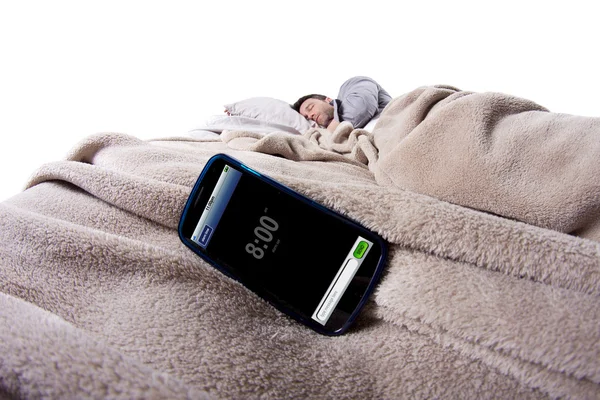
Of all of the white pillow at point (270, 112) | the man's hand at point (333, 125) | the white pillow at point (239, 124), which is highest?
the man's hand at point (333, 125)

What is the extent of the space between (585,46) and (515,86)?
227 millimetres

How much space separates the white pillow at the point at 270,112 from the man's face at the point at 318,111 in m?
0.05

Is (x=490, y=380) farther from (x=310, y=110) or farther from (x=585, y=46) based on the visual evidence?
(x=310, y=110)

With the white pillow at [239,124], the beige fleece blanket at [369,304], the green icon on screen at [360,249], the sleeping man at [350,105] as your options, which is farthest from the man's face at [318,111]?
the green icon on screen at [360,249]

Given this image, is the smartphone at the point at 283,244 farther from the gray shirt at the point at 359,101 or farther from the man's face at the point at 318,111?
the man's face at the point at 318,111

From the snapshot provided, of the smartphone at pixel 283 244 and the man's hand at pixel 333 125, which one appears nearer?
the smartphone at pixel 283 244

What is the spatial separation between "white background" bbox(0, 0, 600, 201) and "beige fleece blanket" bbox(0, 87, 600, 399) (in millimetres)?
973

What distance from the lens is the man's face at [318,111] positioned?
154cm

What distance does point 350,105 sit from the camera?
57.1 inches

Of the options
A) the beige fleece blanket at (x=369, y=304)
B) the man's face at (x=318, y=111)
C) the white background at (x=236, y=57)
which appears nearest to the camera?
the beige fleece blanket at (x=369, y=304)

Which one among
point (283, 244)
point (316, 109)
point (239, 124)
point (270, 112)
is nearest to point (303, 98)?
point (316, 109)

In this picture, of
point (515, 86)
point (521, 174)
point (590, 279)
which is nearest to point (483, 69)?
point (515, 86)

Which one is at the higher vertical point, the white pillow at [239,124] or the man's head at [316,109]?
the man's head at [316,109]

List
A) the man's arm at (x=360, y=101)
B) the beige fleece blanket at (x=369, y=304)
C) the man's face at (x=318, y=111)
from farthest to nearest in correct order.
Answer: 1. the man's face at (x=318, y=111)
2. the man's arm at (x=360, y=101)
3. the beige fleece blanket at (x=369, y=304)
